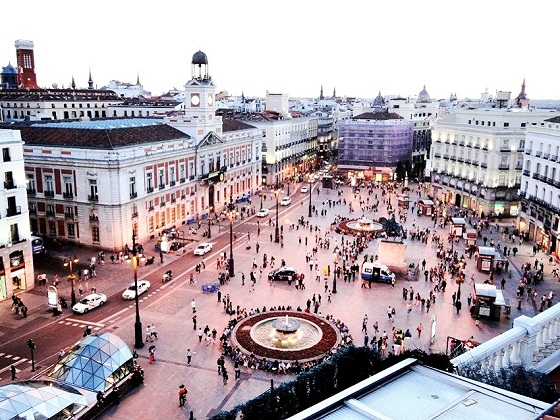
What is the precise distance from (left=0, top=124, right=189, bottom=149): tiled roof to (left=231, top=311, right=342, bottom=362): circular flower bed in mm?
24236

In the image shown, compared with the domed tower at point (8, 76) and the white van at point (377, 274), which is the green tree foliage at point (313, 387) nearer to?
the white van at point (377, 274)

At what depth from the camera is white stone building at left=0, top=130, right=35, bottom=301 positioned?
1453 inches

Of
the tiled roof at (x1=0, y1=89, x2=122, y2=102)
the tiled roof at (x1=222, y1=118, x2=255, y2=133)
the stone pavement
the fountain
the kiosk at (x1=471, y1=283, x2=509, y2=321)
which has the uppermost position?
the tiled roof at (x1=0, y1=89, x2=122, y2=102)

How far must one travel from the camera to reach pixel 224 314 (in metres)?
34.6

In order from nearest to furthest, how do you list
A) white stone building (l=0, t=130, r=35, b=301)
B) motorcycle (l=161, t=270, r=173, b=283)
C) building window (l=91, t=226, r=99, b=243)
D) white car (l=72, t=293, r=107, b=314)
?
1. white car (l=72, t=293, r=107, b=314)
2. white stone building (l=0, t=130, r=35, b=301)
3. motorcycle (l=161, t=270, r=173, b=283)
4. building window (l=91, t=226, r=99, b=243)

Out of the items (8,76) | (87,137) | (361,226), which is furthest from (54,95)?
(361,226)

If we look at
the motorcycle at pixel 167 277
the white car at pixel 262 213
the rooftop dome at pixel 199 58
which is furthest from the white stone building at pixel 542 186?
the rooftop dome at pixel 199 58

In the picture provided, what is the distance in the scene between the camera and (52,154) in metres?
49.5

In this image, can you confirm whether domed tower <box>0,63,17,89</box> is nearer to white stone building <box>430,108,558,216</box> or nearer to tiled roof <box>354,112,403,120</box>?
tiled roof <box>354,112,403,120</box>

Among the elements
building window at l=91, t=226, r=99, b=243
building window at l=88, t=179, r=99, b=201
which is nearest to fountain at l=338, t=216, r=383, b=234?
building window at l=91, t=226, r=99, b=243

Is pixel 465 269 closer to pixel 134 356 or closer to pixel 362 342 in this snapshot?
pixel 362 342

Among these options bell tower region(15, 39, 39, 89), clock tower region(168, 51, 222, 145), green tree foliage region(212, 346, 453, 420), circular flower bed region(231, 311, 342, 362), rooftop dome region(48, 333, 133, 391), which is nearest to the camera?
green tree foliage region(212, 346, 453, 420)

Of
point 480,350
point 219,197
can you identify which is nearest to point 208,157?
point 219,197

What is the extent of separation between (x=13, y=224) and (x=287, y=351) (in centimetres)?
2246
